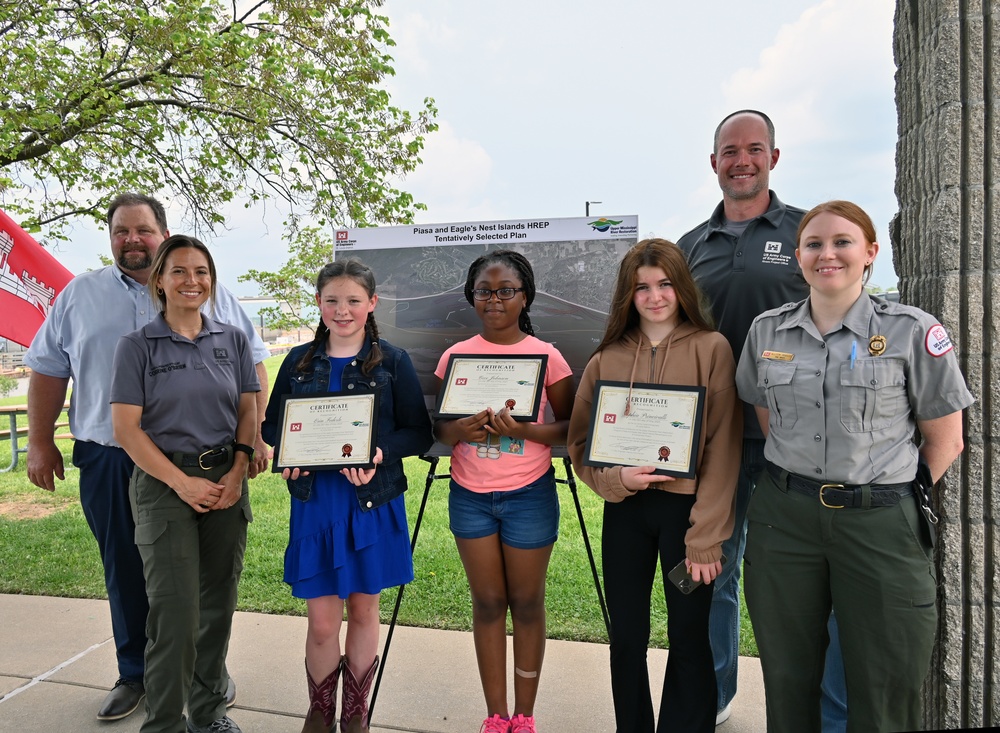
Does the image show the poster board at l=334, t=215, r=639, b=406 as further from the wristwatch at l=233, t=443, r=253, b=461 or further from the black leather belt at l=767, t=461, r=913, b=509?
the black leather belt at l=767, t=461, r=913, b=509

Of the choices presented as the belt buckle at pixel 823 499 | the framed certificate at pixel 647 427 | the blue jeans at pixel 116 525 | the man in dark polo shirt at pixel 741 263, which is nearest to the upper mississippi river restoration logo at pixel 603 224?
the man in dark polo shirt at pixel 741 263

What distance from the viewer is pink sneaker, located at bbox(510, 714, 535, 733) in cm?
278

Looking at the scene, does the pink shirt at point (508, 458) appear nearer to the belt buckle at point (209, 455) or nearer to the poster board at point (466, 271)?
the poster board at point (466, 271)

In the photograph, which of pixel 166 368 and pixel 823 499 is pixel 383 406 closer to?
pixel 166 368

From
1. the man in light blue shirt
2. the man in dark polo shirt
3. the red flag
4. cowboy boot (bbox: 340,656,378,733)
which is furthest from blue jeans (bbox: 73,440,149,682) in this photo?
the man in dark polo shirt

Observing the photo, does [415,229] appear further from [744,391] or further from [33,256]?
[33,256]

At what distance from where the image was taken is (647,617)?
2549mm

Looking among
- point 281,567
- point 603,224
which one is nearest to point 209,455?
point 603,224

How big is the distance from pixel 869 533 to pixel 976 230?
1.15m

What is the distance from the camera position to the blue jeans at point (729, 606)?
2.90m

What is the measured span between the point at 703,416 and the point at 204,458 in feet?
6.48

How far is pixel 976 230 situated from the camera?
236cm

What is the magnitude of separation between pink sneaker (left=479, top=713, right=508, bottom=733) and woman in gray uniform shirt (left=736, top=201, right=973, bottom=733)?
3.56 feet

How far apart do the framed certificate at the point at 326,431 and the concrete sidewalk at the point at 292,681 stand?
1421 mm
